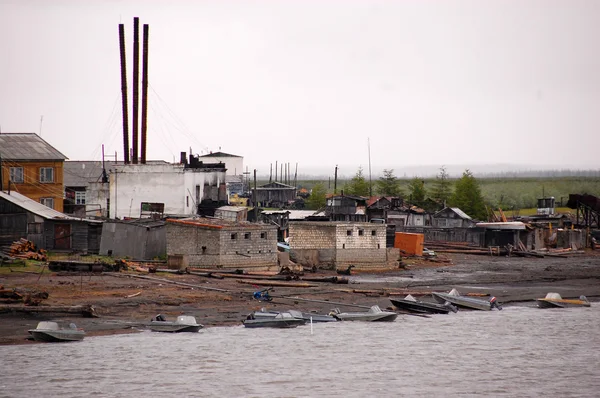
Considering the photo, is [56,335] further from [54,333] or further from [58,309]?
[58,309]

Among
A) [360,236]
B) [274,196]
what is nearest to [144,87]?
[360,236]

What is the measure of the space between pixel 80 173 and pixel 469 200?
40.5 m

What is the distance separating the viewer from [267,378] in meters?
35.8

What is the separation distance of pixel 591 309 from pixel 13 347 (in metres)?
30.5

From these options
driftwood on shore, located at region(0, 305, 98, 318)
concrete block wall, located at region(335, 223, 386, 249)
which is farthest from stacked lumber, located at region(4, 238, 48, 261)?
concrete block wall, located at region(335, 223, 386, 249)

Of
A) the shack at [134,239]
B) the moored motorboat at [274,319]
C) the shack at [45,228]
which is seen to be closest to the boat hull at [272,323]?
the moored motorboat at [274,319]

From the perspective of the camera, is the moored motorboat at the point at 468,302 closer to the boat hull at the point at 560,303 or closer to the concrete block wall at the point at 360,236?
the boat hull at the point at 560,303

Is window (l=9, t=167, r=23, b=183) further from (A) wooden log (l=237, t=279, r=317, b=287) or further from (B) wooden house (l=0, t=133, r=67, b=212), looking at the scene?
(A) wooden log (l=237, t=279, r=317, b=287)

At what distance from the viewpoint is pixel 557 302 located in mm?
50656

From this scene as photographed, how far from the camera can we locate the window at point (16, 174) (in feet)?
226

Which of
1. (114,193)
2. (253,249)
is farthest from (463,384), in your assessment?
(114,193)

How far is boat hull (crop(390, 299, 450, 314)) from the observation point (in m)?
47.4

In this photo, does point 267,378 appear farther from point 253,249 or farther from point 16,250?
point 16,250

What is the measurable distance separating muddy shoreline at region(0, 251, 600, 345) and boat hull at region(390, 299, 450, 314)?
1.00 meters
